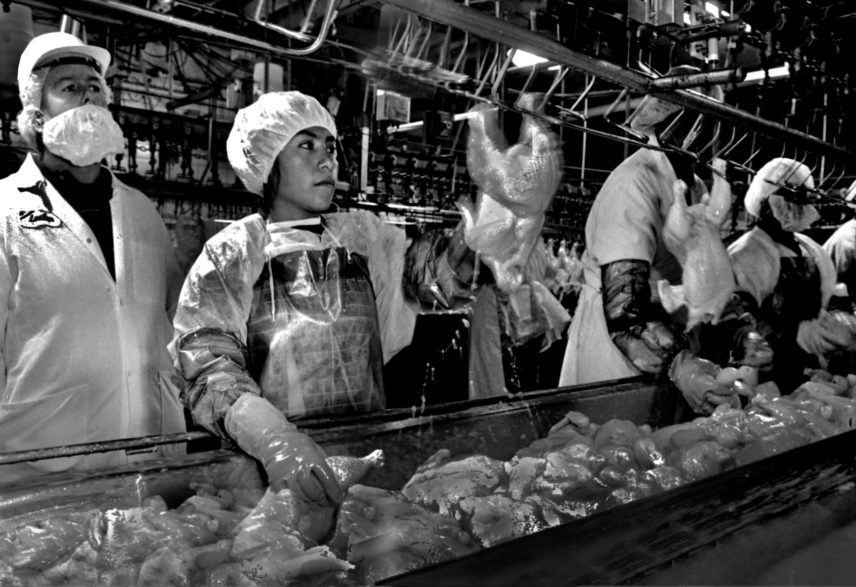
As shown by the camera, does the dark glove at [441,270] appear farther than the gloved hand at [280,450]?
Yes

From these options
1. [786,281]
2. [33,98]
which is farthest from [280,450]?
[786,281]

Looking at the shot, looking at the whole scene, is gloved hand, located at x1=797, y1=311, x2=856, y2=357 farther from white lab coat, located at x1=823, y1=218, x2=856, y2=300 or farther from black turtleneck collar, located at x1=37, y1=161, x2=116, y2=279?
black turtleneck collar, located at x1=37, y1=161, x2=116, y2=279

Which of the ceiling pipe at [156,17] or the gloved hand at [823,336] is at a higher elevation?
the ceiling pipe at [156,17]

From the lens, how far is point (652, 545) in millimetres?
1155

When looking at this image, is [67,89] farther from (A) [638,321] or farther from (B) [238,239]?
(A) [638,321]

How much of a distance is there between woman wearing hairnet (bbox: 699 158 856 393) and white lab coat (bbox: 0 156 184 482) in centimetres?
325

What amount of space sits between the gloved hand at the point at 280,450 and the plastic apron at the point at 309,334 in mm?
413

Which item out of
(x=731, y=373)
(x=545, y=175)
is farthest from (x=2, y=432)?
(x=731, y=373)

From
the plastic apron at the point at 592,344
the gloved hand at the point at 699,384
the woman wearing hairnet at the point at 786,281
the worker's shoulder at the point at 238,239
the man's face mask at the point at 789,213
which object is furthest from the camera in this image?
the man's face mask at the point at 789,213

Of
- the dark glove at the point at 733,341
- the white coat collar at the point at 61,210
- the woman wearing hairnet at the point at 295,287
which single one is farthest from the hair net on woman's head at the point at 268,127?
the dark glove at the point at 733,341

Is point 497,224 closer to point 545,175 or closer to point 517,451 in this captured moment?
point 545,175

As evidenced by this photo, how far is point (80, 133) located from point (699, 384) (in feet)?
8.50

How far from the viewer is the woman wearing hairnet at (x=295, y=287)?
212 cm

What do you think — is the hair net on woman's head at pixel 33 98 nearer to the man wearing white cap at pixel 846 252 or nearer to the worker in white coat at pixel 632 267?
the worker in white coat at pixel 632 267
